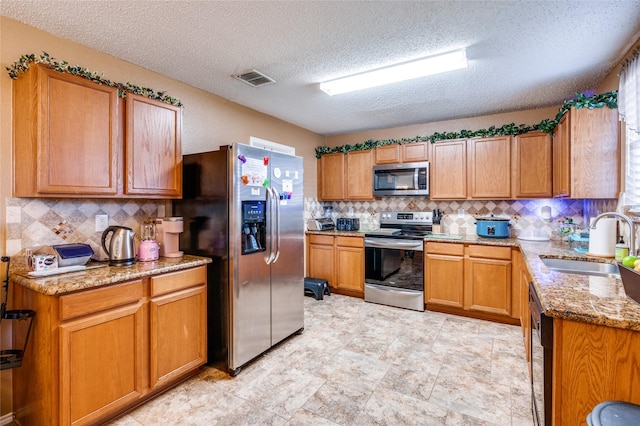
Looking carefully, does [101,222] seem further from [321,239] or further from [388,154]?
[388,154]

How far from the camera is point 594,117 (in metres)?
2.45

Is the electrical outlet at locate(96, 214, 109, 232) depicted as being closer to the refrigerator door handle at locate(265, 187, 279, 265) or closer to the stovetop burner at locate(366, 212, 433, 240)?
the refrigerator door handle at locate(265, 187, 279, 265)

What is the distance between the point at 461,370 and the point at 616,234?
161cm

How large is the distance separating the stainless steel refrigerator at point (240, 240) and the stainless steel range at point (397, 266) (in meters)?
1.54

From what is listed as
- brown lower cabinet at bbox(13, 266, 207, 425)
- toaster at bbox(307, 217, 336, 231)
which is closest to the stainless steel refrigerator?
brown lower cabinet at bbox(13, 266, 207, 425)

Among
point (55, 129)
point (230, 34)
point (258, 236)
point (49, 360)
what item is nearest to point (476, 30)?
point (230, 34)

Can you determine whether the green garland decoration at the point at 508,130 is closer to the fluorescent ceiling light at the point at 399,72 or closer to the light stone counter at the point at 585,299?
the fluorescent ceiling light at the point at 399,72

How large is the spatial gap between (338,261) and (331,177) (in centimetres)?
136

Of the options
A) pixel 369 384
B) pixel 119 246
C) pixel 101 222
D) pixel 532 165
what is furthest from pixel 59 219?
pixel 532 165

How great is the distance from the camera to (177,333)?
2191 millimetres

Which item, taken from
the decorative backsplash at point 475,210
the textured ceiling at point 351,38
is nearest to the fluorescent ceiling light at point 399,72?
the textured ceiling at point 351,38

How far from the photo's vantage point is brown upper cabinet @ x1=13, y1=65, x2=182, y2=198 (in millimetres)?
1803

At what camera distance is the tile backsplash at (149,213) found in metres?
1.97

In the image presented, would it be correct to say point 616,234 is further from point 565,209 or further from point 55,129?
point 55,129
